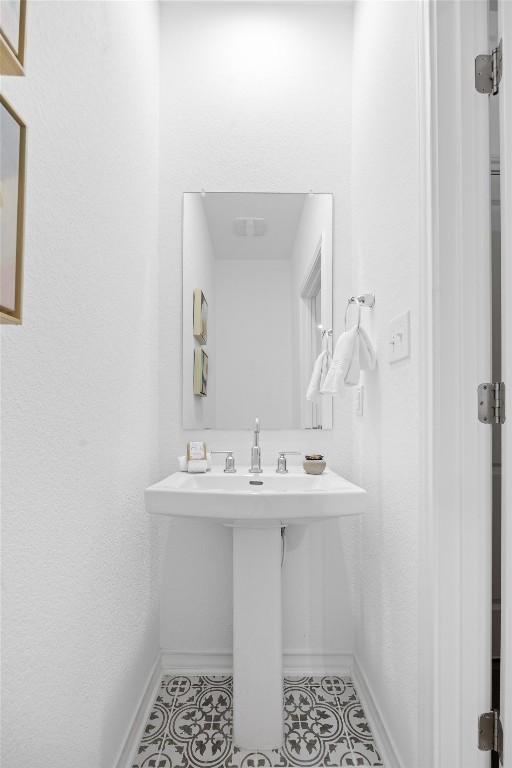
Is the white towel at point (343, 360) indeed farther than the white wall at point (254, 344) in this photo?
No

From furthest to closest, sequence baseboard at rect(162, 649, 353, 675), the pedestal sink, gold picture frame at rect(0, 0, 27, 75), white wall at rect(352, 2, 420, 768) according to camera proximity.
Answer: baseboard at rect(162, 649, 353, 675), the pedestal sink, white wall at rect(352, 2, 420, 768), gold picture frame at rect(0, 0, 27, 75)

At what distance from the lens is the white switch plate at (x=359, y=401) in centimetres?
177

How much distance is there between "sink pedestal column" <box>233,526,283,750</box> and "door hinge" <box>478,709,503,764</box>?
0.63 meters

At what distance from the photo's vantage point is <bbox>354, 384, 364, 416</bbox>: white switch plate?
1.77 m

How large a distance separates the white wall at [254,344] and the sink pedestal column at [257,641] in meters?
0.56

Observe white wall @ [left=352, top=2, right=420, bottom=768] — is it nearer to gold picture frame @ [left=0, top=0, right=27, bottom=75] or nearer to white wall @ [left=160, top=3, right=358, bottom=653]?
white wall @ [left=160, top=3, right=358, bottom=653]

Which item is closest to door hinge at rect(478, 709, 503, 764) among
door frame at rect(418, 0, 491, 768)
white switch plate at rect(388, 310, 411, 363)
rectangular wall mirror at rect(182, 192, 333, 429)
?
door frame at rect(418, 0, 491, 768)

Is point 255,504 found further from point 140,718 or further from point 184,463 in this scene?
point 140,718

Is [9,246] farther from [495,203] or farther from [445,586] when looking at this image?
[495,203]

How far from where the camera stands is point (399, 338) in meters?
1.33

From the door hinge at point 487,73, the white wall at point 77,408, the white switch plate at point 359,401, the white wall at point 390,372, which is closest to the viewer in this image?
the white wall at point 77,408

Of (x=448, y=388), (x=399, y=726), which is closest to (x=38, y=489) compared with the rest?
(x=448, y=388)

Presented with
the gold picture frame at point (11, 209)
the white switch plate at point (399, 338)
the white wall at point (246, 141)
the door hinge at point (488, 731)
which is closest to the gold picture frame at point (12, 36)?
the gold picture frame at point (11, 209)

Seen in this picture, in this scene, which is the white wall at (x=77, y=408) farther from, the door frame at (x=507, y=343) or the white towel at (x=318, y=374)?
the door frame at (x=507, y=343)
